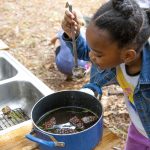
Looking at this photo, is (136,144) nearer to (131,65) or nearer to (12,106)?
(131,65)

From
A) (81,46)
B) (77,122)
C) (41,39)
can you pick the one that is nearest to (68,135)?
(77,122)

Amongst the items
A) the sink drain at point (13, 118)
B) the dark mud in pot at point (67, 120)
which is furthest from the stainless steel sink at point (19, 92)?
the dark mud in pot at point (67, 120)

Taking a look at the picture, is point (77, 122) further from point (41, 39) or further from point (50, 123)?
point (41, 39)

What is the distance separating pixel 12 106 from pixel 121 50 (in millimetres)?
1037

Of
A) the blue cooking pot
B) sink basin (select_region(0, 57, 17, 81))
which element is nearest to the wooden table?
the blue cooking pot

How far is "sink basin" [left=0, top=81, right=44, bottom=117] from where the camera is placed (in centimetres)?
190

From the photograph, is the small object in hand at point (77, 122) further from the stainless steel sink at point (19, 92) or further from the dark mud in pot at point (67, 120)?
the stainless steel sink at point (19, 92)

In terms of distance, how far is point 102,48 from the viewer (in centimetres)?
108

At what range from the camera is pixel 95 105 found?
4.33 ft

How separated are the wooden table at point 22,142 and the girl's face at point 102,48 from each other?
40cm

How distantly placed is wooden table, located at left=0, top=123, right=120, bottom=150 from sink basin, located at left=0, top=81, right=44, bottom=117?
1.38ft

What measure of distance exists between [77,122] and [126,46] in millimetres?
371

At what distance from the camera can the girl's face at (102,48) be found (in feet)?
3.49

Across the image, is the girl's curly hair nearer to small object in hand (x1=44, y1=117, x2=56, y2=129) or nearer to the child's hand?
the child's hand
